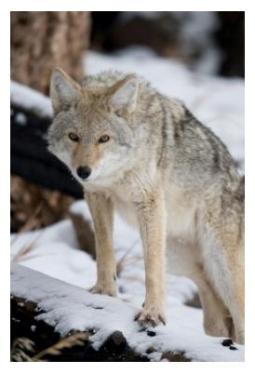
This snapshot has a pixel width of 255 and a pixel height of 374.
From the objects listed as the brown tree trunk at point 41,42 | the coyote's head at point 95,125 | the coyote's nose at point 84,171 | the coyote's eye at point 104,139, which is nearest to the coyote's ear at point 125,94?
the coyote's head at point 95,125

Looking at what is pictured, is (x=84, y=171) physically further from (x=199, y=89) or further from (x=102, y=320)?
(x=199, y=89)

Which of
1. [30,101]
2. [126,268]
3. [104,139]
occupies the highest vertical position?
[30,101]

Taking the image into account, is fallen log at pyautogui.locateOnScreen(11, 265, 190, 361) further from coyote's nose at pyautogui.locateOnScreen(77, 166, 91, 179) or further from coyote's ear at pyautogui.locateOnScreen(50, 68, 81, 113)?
coyote's ear at pyautogui.locateOnScreen(50, 68, 81, 113)

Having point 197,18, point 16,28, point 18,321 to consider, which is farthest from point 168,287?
point 197,18

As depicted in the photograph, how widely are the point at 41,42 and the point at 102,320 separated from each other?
3687mm

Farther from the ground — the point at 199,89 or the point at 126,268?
the point at 199,89

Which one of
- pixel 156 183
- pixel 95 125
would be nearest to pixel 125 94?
pixel 95 125

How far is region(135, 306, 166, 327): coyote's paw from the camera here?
13.6ft

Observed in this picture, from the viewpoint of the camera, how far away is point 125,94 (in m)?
4.37

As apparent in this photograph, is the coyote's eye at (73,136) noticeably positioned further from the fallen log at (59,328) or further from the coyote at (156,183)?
the fallen log at (59,328)
